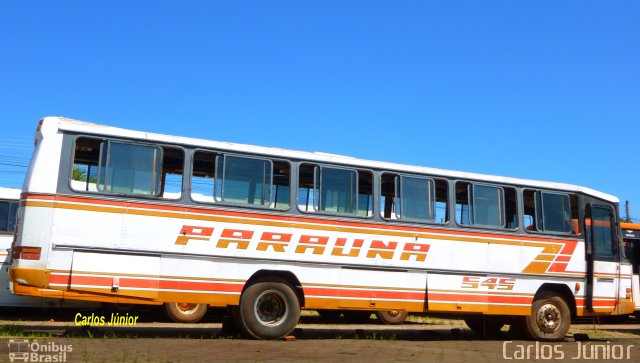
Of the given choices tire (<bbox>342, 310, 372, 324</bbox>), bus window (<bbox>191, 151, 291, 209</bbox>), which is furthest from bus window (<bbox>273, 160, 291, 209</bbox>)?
tire (<bbox>342, 310, 372, 324</bbox>)

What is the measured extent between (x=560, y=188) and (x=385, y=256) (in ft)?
15.2

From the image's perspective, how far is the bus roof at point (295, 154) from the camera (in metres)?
11.3

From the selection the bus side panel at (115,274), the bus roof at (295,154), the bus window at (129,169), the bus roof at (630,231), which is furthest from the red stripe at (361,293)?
the bus roof at (630,231)

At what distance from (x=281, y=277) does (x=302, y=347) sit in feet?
5.00

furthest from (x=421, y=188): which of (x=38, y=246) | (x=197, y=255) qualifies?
(x=38, y=246)

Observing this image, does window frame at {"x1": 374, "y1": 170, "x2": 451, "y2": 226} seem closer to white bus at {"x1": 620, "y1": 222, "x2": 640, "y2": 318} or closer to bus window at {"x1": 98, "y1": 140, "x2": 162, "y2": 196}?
bus window at {"x1": 98, "y1": 140, "x2": 162, "y2": 196}

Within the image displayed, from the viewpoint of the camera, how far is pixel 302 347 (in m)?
11.3

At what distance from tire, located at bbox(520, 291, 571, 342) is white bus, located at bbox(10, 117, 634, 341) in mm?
34

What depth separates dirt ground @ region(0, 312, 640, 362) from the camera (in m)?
9.58

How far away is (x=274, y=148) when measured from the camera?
1255cm

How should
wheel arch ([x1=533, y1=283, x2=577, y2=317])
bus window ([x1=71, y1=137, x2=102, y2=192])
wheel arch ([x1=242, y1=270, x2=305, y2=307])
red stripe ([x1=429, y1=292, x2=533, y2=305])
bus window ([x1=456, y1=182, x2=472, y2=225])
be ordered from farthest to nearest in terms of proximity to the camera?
wheel arch ([x1=533, y1=283, x2=577, y2=317]) → bus window ([x1=456, y1=182, x2=472, y2=225]) → red stripe ([x1=429, y1=292, x2=533, y2=305]) → wheel arch ([x1=242, y1=270, x2=305, y2=307]) → bus window ([x1=71, y1=137, x2=102, y2=192])

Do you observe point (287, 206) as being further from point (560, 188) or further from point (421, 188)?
point (560, 188)

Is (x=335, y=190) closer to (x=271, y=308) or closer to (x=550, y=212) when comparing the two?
(x=271, y=308)

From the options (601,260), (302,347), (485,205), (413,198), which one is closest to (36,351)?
(302,347)
